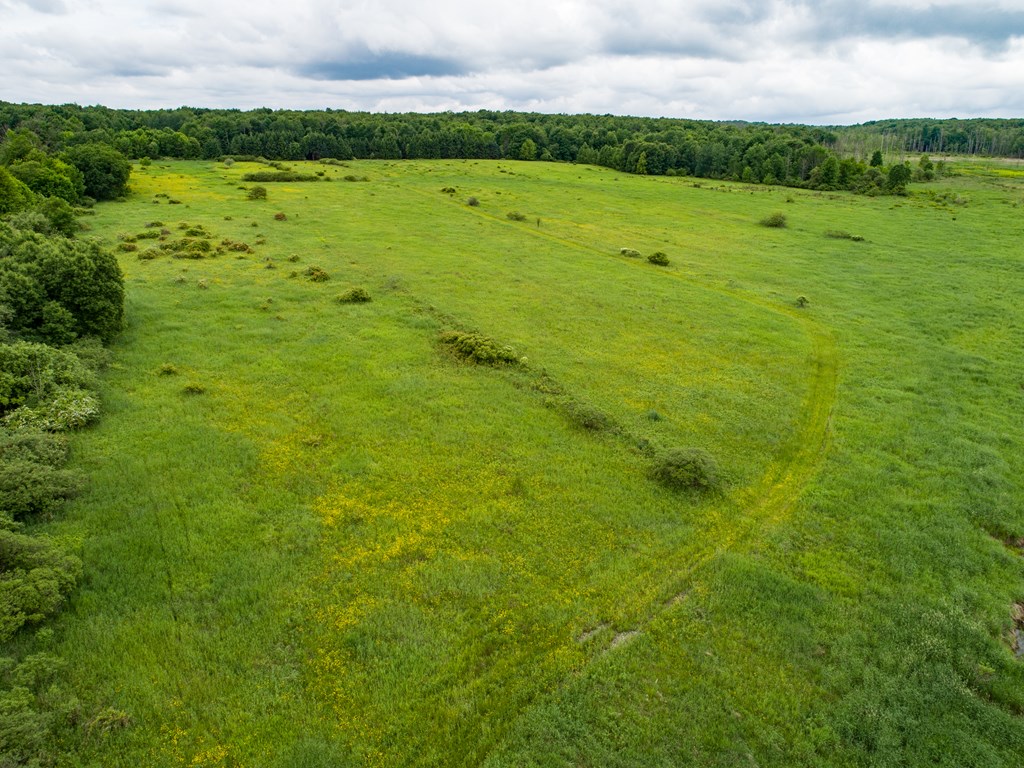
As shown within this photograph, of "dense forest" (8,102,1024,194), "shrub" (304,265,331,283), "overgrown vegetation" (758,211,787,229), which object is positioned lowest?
"shrub" (304,265,331,283)

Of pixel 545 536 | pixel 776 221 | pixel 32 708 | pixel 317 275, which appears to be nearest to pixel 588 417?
pixel 545 536

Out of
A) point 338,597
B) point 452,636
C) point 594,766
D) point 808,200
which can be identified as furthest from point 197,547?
point 808,200

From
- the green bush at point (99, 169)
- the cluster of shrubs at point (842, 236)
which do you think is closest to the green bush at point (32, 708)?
the cluster of shrubs at point (842, 236)

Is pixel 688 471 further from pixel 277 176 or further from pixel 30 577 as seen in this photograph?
pixel 277 176

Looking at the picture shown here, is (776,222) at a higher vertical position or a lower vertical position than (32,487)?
higher

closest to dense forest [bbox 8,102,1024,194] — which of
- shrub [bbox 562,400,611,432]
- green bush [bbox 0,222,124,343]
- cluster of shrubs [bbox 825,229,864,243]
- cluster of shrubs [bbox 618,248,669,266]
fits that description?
cluster of shrubs [bbox 825,229,864,243]

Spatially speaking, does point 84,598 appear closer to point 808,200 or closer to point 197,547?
point 197,547

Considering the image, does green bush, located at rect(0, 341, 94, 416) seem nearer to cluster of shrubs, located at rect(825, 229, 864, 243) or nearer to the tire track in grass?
the tire track in grass
